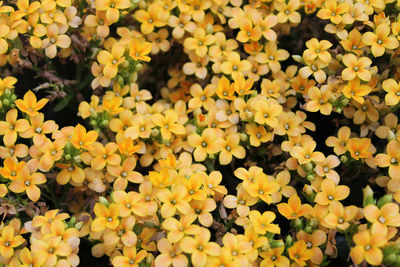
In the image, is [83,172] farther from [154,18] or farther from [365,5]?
[365,5]

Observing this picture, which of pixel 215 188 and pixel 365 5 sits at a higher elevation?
pixel 365 5

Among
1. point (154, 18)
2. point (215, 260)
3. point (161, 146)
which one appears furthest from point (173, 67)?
point (215, 260)

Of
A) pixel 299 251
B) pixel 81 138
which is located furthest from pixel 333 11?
pixel 81 138

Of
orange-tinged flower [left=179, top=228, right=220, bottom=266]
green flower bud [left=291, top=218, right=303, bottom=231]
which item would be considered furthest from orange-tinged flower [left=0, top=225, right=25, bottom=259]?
green flower bud [left=291, top=218, right=303, bottom=231]

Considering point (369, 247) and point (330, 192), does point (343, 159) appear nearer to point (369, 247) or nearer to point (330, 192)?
point (330, 192)

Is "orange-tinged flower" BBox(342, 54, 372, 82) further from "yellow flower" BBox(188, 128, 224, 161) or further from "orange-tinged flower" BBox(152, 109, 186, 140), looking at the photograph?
"orange-tinged flower" BBox(152, 109, 186, 140)
